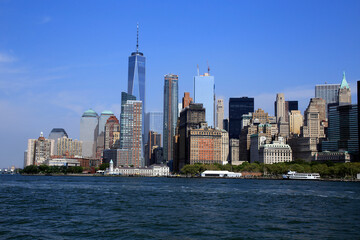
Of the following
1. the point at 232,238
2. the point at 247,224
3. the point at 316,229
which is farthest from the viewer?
the point at 247,224

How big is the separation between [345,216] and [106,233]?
1333 inches

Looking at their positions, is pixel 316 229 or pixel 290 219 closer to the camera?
pixel 316 229

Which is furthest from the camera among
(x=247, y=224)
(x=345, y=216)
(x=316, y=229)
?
(x=345, y=216)

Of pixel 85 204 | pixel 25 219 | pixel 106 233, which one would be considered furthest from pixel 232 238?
pixel 85 204

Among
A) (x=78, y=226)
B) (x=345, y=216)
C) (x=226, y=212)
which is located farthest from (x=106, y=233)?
(x=345, y=216)

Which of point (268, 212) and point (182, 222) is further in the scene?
point (268, 212)

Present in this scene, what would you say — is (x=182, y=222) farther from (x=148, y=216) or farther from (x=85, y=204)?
(x=85, y=204)

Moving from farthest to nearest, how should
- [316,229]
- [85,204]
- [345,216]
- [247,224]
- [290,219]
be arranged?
[85,204] → [345,216] → [290,219] → [247,224] → [316,229]

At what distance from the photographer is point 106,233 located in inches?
1801

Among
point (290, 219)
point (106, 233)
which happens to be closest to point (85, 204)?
point (106, 233)

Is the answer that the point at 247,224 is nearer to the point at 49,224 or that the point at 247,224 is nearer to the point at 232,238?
the point at 232,238

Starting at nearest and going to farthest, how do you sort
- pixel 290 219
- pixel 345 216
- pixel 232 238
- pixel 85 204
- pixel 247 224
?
pixel 232 238 < pixel 247 224 < pixel 290 219 < pixel 345 216 < pixel 85 204

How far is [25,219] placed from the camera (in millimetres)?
55625

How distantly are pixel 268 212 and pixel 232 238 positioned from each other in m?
21.7
